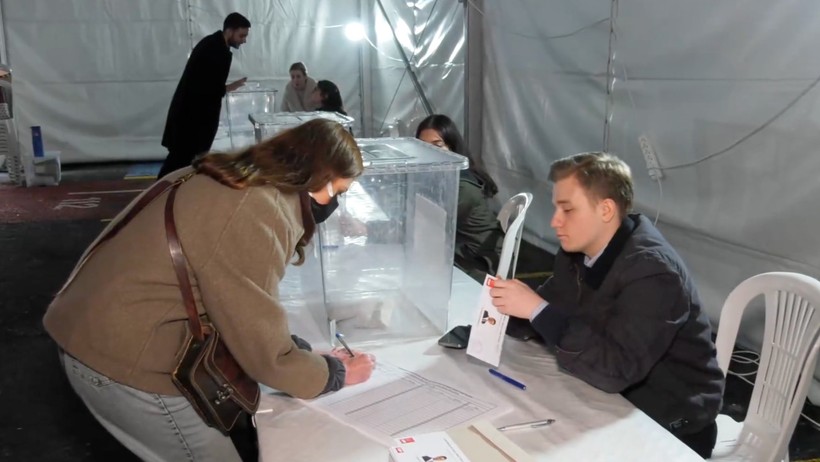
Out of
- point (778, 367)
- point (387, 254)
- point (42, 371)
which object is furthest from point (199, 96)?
point (778, 367)

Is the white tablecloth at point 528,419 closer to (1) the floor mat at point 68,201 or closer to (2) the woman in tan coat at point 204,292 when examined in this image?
(2) the woman in tan coat at point 204,292

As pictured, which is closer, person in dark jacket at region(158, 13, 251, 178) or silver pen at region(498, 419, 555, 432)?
silver pen at region(498, 419, 555, 432)

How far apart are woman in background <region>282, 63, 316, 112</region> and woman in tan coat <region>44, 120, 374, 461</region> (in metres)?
5.84

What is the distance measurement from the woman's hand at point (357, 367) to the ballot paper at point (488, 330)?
21 centimetres

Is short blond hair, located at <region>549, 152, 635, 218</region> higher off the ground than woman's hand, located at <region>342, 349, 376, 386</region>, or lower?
higher

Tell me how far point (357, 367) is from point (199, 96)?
4132 mm

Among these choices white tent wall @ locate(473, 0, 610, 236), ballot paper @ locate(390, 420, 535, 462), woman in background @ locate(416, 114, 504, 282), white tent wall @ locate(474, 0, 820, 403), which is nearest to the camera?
ballot paper @ locate(390, 420, 535, 462)

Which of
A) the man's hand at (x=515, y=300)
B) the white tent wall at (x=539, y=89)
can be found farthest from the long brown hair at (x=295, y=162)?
the white tent wall at (x=539, y=89)

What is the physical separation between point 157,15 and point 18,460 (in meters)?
6.82

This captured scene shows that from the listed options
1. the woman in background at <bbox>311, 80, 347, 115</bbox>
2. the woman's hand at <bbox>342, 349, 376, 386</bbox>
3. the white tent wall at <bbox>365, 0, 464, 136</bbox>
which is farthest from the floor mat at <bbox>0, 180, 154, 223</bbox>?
the woman's hand at <bbox>342, 349, 376, 386</bbox>

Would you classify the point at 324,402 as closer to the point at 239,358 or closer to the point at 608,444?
the point at 239,358

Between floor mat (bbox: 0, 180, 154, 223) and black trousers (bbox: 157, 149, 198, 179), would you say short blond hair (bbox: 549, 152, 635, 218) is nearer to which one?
black trousers (bbox: 157, 149, 198, 179)

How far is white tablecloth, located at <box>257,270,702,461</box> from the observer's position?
44.3 inches

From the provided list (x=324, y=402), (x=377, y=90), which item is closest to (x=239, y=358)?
(x=324, y=402)
